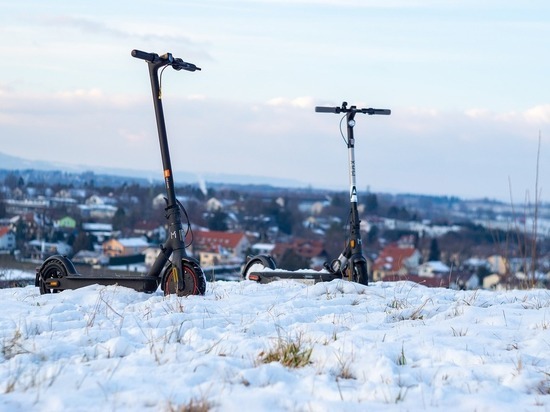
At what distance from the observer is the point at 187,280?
22.3 feet

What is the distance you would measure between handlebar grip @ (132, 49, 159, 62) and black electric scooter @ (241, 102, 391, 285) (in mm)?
2457

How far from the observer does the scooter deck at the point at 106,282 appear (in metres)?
6.84

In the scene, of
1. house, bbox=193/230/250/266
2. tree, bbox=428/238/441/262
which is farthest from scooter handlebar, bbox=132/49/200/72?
tree, bbox=428/238/441/262

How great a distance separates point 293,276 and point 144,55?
9.63 feet

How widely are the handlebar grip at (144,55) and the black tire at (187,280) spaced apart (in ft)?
5.69

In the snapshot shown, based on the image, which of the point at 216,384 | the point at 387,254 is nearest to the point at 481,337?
the point at 216,384

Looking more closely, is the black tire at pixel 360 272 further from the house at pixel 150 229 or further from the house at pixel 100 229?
the house at pixel 150 229

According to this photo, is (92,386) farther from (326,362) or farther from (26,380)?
(326,362)

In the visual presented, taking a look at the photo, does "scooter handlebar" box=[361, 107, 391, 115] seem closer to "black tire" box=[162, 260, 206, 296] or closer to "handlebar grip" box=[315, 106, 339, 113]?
"handlebar grip" box=[315, 106, 339, 113]

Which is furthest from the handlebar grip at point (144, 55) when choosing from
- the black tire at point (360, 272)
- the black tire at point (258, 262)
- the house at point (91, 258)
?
the house at point (91, 258)

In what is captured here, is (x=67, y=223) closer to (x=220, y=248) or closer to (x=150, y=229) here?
(x=150, y=229)

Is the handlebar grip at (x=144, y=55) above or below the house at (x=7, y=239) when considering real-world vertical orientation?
above

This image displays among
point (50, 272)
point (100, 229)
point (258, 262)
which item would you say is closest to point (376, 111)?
point (258, 262)

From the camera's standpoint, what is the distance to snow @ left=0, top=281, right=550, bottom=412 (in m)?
3.51
